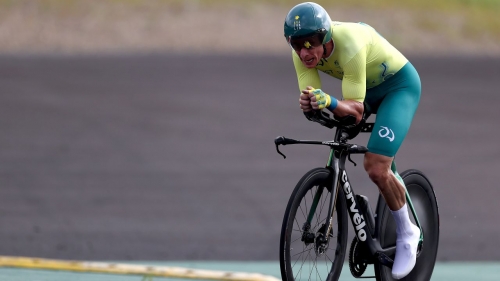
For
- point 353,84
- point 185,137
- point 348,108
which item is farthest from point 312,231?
point 185,137

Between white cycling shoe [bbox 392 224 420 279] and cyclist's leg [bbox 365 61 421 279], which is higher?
cyclist's leg [bbox 365 61 421 279]

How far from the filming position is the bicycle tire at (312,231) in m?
4.81

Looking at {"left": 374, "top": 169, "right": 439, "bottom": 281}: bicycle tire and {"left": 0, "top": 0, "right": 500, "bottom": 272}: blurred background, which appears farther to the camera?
{"left": 0, "top": 0, "right": 500, "bottom": 272}: blurred background

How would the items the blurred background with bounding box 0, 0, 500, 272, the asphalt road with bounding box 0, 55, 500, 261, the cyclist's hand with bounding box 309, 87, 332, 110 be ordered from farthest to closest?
1. the blurred background with bounding box 0, 0, 500, 272
2. the asphalt road with bounding box 0, 55, 500, 261
3. the cyclist's hand with bounding box 309, 87, 332, 110

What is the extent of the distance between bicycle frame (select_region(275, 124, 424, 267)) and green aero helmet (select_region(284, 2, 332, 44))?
1.74 ft

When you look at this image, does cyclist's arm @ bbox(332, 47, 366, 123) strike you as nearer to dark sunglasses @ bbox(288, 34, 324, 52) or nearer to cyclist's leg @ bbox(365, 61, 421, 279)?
dark sunglasses @ bbox(288, 34, 324, 52)

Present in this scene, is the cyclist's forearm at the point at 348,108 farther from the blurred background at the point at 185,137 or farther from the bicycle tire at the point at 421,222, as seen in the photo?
the blurred background at the point at 185,137

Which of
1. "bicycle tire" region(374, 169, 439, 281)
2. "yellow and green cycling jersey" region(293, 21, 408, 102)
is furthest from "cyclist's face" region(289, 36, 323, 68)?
"bicycle tire" region(374, 169, 439, 281)

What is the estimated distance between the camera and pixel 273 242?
24.7 ft

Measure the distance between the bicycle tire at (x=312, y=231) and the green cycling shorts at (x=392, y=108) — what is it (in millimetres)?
338

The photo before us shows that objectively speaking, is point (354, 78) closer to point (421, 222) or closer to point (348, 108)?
point (348, 108)

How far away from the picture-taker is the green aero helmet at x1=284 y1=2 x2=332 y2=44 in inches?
189

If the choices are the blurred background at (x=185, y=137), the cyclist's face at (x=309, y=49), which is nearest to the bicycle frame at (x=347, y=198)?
the cyclist's face at (x=309, y=49)

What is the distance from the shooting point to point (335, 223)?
204 inches
